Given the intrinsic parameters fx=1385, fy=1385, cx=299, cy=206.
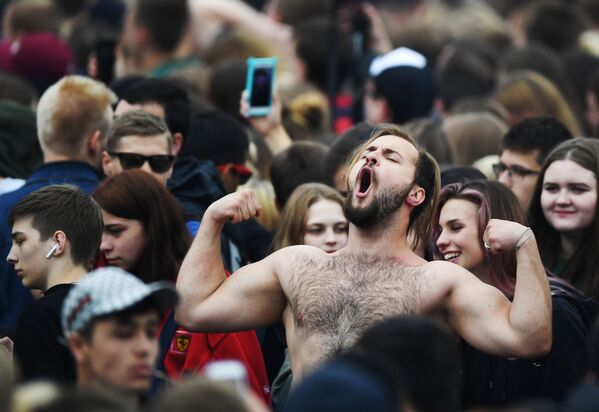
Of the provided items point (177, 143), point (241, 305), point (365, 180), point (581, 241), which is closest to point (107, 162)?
point (177, 143)

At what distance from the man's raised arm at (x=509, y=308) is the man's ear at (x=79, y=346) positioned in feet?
5.85

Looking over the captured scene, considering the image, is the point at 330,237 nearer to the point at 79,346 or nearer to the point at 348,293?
the point at 348,293

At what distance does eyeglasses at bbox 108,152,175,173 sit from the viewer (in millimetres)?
7496

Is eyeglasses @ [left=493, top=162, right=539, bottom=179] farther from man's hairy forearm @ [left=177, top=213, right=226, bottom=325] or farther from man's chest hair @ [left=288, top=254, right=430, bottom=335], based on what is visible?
man's hairy forearm @ [left=177, top=213, right=226, bottom=325]

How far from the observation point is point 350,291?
6164 millimetres

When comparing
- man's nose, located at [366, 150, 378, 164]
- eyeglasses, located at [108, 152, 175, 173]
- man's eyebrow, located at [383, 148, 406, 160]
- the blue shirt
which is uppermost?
man's eyebrow, located at [383, 148, 406, 160]

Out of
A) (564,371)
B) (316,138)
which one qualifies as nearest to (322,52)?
(316,138)

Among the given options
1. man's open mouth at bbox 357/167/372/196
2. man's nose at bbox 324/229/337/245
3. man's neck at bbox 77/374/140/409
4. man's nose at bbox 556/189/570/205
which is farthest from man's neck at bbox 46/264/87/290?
man's nose at bbox 556/189/570/205

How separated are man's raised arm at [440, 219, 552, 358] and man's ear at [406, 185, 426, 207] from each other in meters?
0.44

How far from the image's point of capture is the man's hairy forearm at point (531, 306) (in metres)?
5.83

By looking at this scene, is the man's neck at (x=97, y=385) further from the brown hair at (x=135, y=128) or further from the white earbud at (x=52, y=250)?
the brown hair at (x=135, y=128)

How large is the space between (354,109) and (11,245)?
16.0ft

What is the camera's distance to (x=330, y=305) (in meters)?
6.14

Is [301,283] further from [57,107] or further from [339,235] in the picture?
[57,107]
